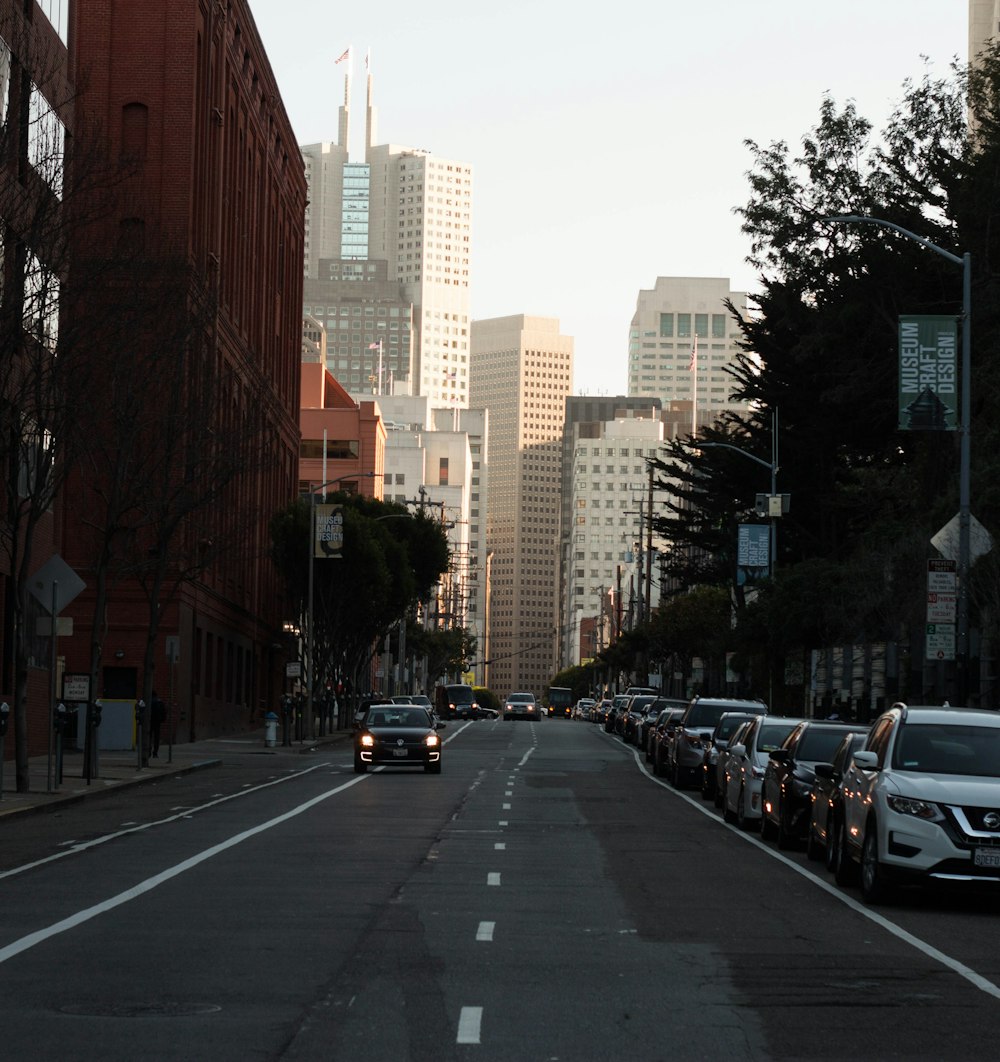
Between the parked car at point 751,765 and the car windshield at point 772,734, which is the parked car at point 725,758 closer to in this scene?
the parked car at point 751,765

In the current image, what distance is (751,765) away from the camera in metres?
27.5

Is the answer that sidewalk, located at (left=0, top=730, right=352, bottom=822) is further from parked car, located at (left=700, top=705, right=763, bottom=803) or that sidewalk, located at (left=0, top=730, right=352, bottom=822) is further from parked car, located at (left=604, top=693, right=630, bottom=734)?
parked car, located at (left=604, top=693, right=630, bottom=734)

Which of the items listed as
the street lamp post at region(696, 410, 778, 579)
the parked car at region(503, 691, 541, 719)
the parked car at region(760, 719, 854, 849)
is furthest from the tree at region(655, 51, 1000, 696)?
the parked car at region(503, 691, 541, 719)

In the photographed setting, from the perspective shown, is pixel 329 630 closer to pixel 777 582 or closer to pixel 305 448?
pixel 777 582

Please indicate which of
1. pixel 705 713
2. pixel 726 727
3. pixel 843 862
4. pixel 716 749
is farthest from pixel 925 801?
pixel 705 713

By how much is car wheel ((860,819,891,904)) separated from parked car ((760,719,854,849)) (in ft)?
17.2

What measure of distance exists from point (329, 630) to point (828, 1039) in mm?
63907

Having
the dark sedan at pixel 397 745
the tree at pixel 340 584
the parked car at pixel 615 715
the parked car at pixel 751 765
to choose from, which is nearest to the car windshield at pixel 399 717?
the dark sedan at pixel 397 745

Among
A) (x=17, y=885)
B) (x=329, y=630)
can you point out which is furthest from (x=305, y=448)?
(x=17, y=885)

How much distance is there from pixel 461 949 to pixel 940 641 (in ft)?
60.7

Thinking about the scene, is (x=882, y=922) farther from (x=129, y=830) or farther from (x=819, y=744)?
(x=129, y=830)

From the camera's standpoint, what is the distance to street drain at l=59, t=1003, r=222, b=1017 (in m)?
10.7

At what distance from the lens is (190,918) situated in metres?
15.3

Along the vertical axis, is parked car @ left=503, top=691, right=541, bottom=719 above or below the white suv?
below
